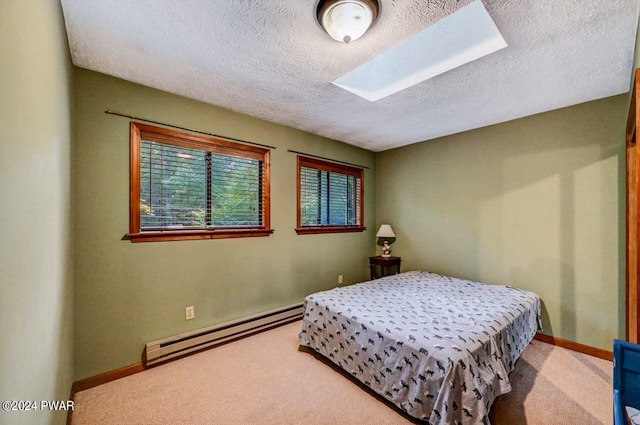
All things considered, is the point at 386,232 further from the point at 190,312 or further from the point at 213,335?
the point at 190,312

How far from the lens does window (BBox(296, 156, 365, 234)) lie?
3.62 m

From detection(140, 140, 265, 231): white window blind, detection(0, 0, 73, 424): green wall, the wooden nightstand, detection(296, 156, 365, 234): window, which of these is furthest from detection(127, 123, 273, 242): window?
the wooden nightstand

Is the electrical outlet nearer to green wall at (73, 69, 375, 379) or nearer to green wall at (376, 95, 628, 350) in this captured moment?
green wall at (73, 69, 375, 379)

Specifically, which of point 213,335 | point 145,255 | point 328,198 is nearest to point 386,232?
point 328,198

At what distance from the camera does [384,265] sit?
4070 mm

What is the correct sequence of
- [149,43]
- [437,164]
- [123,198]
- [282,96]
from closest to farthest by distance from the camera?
[149,43] < [123,198] < [282,96] < [437,164]

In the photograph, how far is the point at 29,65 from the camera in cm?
88

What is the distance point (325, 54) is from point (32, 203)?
1760 mm

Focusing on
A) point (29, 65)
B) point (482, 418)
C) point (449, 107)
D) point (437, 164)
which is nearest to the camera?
point (29, 65)

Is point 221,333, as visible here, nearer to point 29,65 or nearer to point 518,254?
point 29,65

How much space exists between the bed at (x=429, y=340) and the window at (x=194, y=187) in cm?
122

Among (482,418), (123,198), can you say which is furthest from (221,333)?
(482,418)

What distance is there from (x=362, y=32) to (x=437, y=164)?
2.69 metres

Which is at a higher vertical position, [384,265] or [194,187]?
[194,187]
